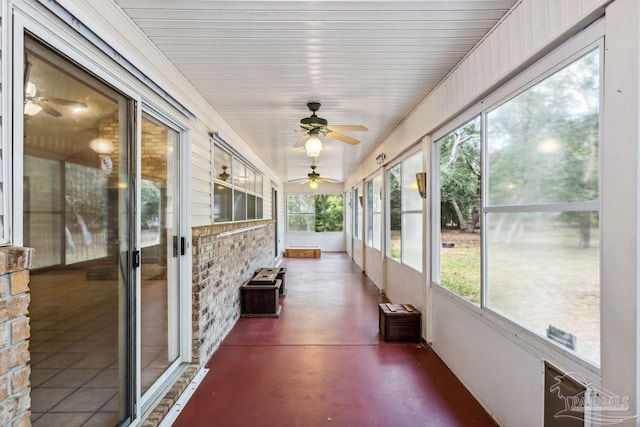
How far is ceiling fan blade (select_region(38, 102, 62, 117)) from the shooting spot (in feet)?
4.56

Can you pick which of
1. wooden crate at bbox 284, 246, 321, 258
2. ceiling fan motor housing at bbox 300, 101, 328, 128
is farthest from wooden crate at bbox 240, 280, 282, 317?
wooden crate at bbox 284, 246, 321, 258

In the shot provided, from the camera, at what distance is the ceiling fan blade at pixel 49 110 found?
4.56ft

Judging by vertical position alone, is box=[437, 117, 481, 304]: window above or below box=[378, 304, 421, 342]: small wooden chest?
above

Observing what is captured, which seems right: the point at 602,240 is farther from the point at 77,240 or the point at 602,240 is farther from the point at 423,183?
the point at 77,240

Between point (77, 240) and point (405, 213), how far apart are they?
3860 mm

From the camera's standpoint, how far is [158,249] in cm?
251

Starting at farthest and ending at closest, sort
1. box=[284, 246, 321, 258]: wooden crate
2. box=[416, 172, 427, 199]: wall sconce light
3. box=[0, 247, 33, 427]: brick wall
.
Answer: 1. box=[284, 246, 321, 258]: wooden crate
2. box=[416, 172, 427, 199]: wall sconce light
3. box=[0, 247, 33, 427]: brick wall

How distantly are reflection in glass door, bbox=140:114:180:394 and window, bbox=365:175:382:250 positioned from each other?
4.34 meters

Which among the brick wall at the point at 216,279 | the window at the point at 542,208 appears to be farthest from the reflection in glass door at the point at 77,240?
the window at the point at 542,208

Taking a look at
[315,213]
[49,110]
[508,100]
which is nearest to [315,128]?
[508,100]

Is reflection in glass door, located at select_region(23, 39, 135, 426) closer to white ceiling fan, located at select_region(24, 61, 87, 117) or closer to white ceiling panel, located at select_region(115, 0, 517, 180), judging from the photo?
white ceiling fan, located at select_region(24, 61, 87, 117)

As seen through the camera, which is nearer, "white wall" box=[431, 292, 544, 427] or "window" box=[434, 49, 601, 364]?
"window" box=[434, 49, 601, 364]

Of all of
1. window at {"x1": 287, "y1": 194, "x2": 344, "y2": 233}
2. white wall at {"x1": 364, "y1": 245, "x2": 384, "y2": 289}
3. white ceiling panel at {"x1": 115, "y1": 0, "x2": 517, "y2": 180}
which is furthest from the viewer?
window at {"x1": 287, "y1": 194, "x2": 344, "y2": 233}

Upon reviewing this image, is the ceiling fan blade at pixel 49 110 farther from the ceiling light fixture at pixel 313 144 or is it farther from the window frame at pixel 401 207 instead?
the window frame at pixel 401 207
